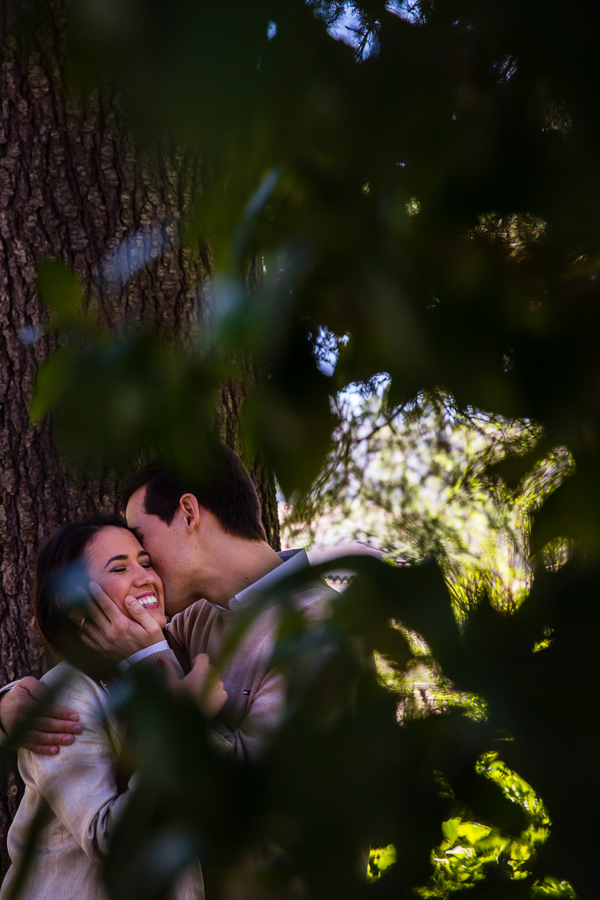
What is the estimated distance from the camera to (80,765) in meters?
1.27

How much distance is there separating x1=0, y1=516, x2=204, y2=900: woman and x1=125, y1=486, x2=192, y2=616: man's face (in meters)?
0.08

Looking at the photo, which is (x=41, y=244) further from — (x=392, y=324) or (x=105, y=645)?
(x=392, y=324)

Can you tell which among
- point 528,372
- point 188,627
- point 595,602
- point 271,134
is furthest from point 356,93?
point 188,627

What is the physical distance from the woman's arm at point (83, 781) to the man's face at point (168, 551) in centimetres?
53

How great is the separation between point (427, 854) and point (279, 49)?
389 millimetres

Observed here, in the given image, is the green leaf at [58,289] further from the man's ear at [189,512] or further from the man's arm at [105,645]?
the man's ear at [189,512]

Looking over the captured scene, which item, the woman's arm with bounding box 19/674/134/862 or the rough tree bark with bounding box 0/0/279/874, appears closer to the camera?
the woman's arm with bounding box 19/674/134/862

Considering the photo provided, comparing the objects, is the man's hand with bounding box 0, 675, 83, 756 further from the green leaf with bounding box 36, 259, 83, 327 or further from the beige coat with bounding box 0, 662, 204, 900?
the green leaf with bounding box 36, 259, 83, 327

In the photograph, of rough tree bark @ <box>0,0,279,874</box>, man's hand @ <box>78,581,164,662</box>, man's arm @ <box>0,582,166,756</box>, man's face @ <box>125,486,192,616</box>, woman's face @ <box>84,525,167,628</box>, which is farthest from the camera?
rough tree bark @ <box>0,0,279,874</box>

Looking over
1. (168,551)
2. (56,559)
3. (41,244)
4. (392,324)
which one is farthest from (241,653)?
(392,324)

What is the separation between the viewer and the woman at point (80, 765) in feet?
4.59

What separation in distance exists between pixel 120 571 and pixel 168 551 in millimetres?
289

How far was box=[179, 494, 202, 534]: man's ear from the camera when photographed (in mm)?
2166

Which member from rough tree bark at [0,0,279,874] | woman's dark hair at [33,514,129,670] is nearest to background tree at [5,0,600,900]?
woman's dark hair at [33,514,129,670]
